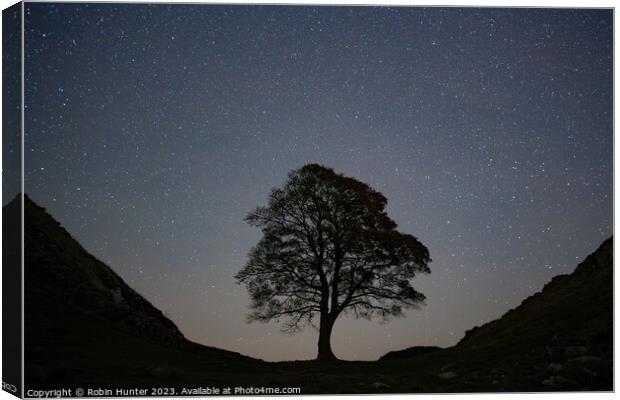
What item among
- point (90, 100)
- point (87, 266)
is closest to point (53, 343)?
point (87, 266)

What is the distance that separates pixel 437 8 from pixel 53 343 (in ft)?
30.5

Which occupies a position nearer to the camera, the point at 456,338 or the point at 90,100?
the point at 90,100

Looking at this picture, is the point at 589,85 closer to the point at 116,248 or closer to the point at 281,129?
the point at 281,129

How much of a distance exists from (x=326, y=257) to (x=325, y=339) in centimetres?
168

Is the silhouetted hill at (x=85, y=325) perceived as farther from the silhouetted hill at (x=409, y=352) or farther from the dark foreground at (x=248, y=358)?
the silhouetted hill at (x=409, y=352)

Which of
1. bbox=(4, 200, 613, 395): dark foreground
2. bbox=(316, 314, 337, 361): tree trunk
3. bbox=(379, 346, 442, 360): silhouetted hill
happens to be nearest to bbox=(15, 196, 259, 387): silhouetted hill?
bbox=(4, 200, 613, 395): dark foreground

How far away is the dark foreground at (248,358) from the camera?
50.5 ft

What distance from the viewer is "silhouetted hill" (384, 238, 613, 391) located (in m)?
16.0

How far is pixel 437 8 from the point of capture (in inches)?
656

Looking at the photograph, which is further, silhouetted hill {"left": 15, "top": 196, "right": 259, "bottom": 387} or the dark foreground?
the dark foreground

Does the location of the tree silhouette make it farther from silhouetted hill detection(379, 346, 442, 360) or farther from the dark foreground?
the dark foreground

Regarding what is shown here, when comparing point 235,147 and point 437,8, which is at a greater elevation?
point 437,8

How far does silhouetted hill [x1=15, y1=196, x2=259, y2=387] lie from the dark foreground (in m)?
0.02

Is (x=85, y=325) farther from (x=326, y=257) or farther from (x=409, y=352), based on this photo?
(x=409, y=352)
